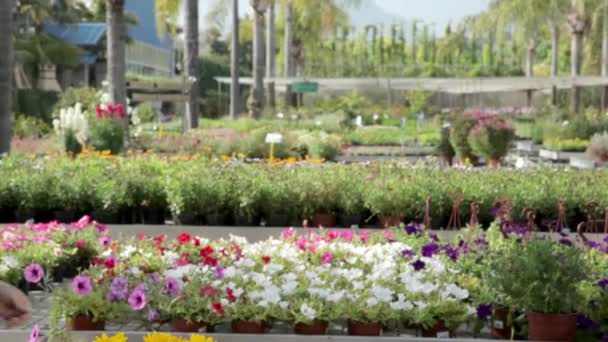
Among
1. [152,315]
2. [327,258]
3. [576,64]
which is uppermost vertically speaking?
[576,64]

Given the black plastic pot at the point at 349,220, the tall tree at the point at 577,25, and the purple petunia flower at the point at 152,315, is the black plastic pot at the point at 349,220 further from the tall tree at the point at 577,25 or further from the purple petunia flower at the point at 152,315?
the tall tree at the point at 577,25

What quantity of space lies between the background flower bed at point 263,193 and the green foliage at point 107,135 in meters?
6.64

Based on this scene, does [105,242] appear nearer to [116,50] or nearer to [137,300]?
[137,300]

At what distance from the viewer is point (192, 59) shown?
31391 mm

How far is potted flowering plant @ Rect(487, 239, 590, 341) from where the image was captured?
19.4 feet

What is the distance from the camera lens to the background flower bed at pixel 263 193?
11.3 metres

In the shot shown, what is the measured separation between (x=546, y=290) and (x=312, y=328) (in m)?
1.31

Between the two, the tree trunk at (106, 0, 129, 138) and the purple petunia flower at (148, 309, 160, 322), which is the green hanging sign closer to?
the tree trunk at (106, 0, 129, 138)

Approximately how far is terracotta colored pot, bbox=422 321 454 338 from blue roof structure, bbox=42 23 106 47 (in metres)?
45.4

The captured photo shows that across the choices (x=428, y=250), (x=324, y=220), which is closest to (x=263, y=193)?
(x=324, y=220)

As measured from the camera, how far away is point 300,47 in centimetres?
6041

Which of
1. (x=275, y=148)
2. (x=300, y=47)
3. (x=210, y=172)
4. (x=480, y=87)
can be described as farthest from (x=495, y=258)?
(x=300, y=47)

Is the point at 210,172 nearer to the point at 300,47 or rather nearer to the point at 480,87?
the point at 480,87

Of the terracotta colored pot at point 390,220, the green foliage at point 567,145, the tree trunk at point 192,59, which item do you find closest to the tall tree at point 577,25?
the green foliage at point 567,145
